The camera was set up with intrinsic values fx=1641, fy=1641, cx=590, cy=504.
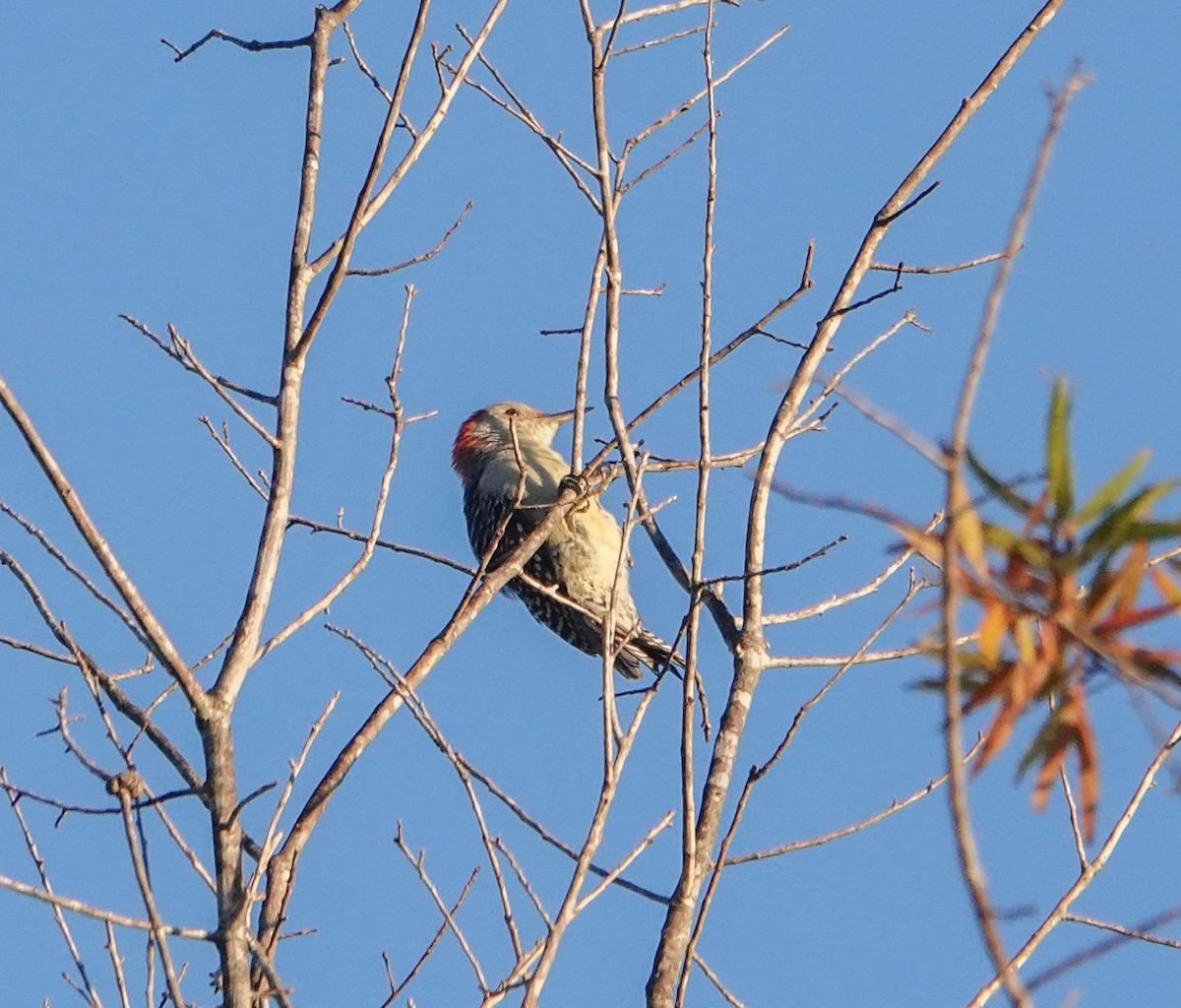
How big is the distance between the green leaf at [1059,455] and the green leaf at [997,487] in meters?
0.03

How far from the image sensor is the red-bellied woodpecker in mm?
8742

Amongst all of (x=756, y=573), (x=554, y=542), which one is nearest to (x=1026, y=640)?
(x=756, y=573)

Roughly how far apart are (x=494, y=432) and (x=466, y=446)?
21cm

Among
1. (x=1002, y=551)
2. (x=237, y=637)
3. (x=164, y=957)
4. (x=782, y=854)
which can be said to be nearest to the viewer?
(x=1002, y=551)

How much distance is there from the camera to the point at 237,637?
404 cm

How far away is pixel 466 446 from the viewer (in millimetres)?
10758

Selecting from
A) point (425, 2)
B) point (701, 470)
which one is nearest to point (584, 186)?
Answer: point (425, 2)

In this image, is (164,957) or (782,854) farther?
(782,854)

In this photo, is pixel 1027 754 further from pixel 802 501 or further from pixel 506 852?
pixel 506 852

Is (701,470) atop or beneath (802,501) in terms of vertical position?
atop

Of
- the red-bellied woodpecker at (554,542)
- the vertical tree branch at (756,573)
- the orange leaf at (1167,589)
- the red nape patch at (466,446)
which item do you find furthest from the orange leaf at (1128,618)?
the red nape patch at (466,446)

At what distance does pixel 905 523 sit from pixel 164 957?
214cm

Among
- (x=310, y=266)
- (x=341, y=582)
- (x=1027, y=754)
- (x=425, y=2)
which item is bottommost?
(x=1027, y=754)

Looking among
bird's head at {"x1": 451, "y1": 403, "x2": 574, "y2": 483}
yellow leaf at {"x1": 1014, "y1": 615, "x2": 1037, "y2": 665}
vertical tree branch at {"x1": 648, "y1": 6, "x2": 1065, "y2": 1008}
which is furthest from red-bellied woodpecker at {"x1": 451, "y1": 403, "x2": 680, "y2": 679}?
yellow leaf at {"x1": 1014, "y1": 615, "x2": 1037, "y2": 665}
